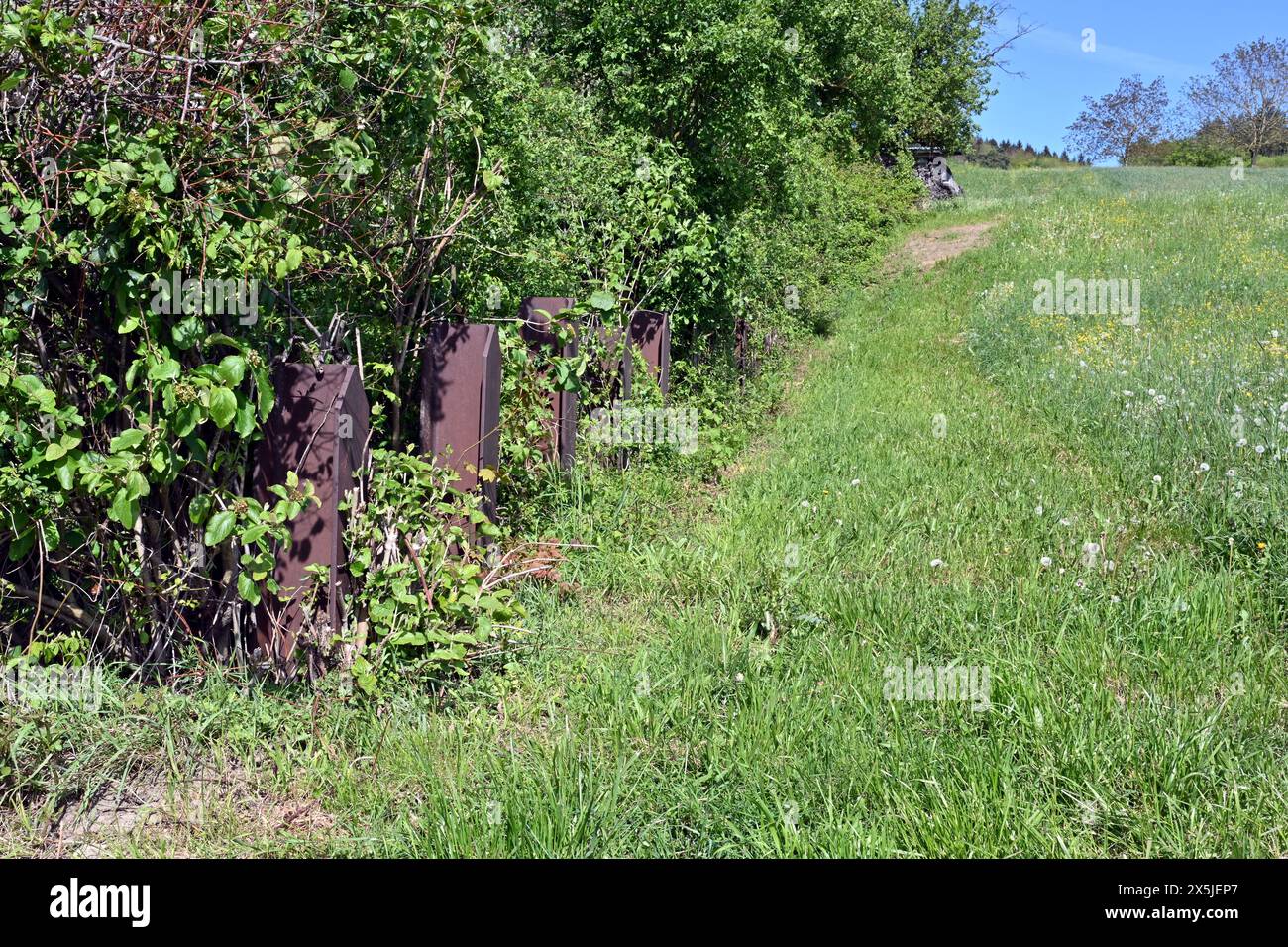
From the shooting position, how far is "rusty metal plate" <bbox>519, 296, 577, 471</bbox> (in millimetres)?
4523

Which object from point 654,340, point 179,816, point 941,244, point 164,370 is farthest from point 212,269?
point 941,244

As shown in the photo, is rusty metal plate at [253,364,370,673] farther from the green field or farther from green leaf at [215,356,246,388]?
green leaf at [215,356,246,388]

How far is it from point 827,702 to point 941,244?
20.3 m

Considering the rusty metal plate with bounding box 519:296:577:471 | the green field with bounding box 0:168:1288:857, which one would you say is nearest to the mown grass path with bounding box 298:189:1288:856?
the green field with bounding box 0:168:1288:857

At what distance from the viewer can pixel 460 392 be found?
376 centimetres

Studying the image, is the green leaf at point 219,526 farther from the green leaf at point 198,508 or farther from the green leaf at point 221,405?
the green leaf at point 221,405

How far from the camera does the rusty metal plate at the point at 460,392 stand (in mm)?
3744

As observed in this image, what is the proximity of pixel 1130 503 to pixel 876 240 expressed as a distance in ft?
61.0

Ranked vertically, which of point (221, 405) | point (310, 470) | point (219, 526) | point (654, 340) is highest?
point (654, 340)

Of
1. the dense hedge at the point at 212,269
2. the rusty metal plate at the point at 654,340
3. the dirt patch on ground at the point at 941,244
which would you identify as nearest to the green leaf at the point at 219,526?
the dense hedge at the point at 212,269

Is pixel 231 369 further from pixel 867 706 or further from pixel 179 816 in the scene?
pixel 867 706
